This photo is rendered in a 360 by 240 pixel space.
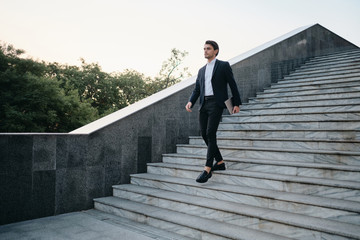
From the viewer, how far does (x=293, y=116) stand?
505 cm

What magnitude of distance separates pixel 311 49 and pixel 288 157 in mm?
7116

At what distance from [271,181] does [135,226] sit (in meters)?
1.79

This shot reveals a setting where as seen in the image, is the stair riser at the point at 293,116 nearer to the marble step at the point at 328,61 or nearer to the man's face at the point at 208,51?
the man's face at the point at 208,51

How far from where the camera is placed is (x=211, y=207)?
313 cm

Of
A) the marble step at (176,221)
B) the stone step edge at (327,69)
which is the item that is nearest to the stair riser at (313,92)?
the stone step edge at (327,69)

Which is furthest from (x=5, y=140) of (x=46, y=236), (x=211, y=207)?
(x=211, y=207)

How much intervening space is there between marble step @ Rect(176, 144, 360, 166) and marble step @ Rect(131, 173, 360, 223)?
75cm

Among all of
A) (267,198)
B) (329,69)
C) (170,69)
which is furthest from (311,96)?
(170,69)

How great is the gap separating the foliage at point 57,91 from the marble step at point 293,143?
2247 centimetres

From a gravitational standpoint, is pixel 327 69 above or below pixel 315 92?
above

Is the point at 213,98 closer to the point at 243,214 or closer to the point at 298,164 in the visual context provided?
the point at 298,164

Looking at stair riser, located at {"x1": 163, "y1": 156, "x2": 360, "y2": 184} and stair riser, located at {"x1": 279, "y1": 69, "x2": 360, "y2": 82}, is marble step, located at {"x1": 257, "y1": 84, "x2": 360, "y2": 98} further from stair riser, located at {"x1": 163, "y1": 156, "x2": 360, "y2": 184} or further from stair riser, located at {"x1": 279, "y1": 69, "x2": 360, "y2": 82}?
stair riser, located at {"x1": 163, "y1": 156, "x2": 360, "y2": 184}

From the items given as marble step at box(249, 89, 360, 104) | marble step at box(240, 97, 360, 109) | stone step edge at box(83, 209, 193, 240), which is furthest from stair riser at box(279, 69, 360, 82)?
stone step edge at box(83, 209, 193, 240)

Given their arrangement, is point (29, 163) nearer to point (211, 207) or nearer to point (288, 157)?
point (211, 207)
